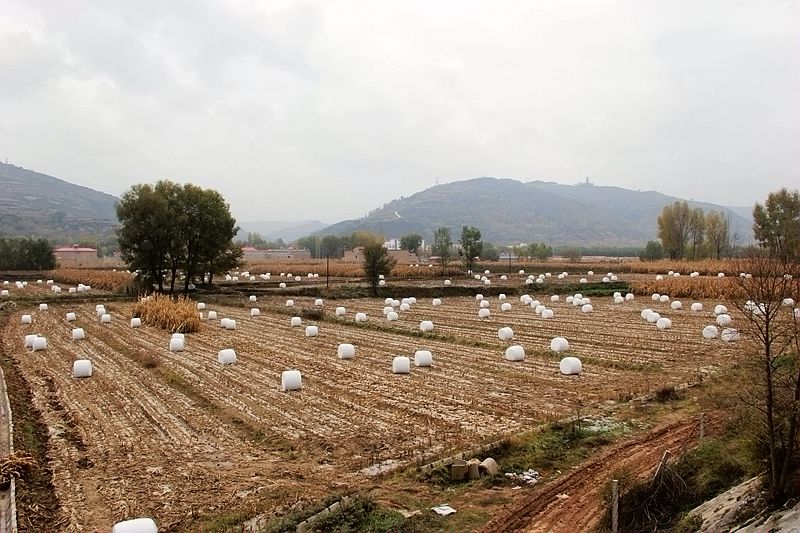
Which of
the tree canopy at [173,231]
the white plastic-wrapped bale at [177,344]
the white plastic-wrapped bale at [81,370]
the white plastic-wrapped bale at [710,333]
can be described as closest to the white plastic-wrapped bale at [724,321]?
the white plastic-wrapped bale at [710,333]

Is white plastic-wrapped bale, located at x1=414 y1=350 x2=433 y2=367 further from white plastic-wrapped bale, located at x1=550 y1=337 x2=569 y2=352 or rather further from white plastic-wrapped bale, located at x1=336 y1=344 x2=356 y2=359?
white plastic-wrapped bale, located at x1=550 y1=337 x2=569 y2=352

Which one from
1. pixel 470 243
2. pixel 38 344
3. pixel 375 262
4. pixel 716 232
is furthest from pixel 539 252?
pixel 38 344

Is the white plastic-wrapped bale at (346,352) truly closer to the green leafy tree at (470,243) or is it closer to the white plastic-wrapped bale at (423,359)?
the white plastic-wrapped bale at (423,359)

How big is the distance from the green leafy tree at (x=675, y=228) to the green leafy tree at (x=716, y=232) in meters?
3.24

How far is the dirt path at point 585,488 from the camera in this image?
8.05 meters

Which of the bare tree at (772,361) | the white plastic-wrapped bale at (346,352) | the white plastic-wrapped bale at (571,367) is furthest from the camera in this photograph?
the white plastic-wrapped bale at (346,352)

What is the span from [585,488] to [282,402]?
26.3 ft

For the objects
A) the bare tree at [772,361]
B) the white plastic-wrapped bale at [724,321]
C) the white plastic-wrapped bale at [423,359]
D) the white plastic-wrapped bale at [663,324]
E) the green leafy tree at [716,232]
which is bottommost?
the white plastic-wrapped bale at [423,359]

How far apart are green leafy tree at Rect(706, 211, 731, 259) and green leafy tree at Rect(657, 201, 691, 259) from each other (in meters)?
3.24

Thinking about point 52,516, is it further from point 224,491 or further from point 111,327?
point 111,327

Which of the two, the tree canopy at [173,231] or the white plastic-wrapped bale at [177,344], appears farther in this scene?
the tree canopy at [173,231]

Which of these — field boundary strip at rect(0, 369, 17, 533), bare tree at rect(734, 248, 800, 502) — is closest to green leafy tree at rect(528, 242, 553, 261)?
field boundary strip at rect(0, 369, 17, 533)

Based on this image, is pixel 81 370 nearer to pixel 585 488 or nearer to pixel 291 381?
pixel 291 381

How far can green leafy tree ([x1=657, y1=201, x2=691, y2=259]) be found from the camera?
9312cm
